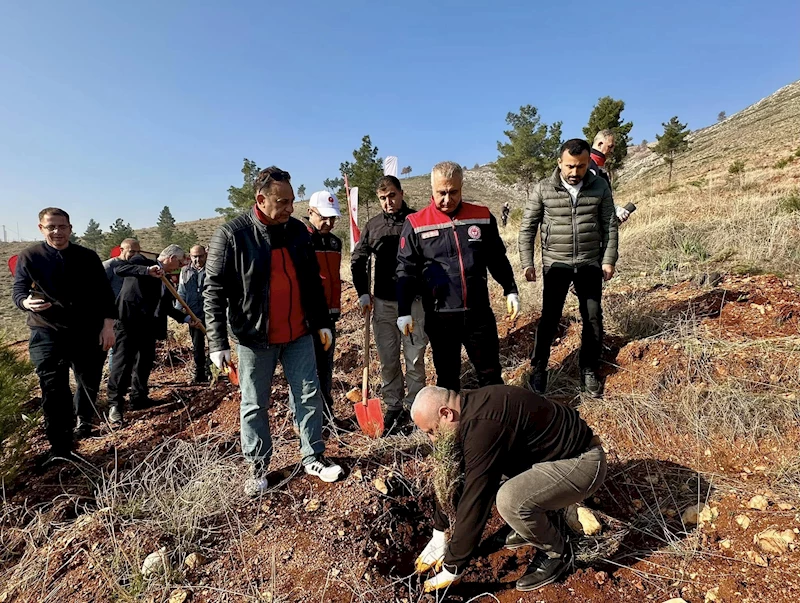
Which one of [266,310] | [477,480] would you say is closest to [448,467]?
[477,480]

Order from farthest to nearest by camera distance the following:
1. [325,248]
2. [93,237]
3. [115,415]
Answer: [93,237], [115,415], [325,248]

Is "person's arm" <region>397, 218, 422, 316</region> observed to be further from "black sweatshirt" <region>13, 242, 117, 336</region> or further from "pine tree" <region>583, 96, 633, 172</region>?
"pine tree" <region>583, 96, 633, 172</region>

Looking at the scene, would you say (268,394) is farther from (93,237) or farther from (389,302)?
(93,237)

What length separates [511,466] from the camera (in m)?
2.00

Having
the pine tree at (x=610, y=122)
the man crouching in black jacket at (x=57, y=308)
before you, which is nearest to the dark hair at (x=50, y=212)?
the man crouching in black jacket at (x=57, y=308)

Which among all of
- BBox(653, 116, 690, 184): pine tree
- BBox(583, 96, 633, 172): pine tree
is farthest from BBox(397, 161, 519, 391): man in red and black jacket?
BBox(653, 116, 690, 184): pine tree

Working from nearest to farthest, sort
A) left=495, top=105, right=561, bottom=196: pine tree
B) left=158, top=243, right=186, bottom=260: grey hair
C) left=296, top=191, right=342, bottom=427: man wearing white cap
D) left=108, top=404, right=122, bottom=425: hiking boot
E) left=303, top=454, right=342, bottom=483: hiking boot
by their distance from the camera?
left=303, top=454, right=342, bottom=483: hiking boot < left=296, top=191, right=342, bottom=427: man wearing white cap < left=108, top=404, right=122, bottom=425: hiking boot < left=158, top=243, right=186, bottom=260: grey hair < left=495, top=105, right=561, bottom=196: pine tree

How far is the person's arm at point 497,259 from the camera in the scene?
9.44ft

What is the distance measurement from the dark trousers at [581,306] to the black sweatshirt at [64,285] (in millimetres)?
3447

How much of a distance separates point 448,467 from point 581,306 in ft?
6.13

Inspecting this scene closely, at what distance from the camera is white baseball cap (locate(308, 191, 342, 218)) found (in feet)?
10.5

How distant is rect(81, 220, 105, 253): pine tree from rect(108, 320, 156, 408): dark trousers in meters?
35.6

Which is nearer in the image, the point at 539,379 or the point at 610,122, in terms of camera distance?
the point at 539,379

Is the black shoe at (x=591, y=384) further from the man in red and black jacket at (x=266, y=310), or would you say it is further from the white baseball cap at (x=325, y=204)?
the white baseball cap at (x=325, y=204)
